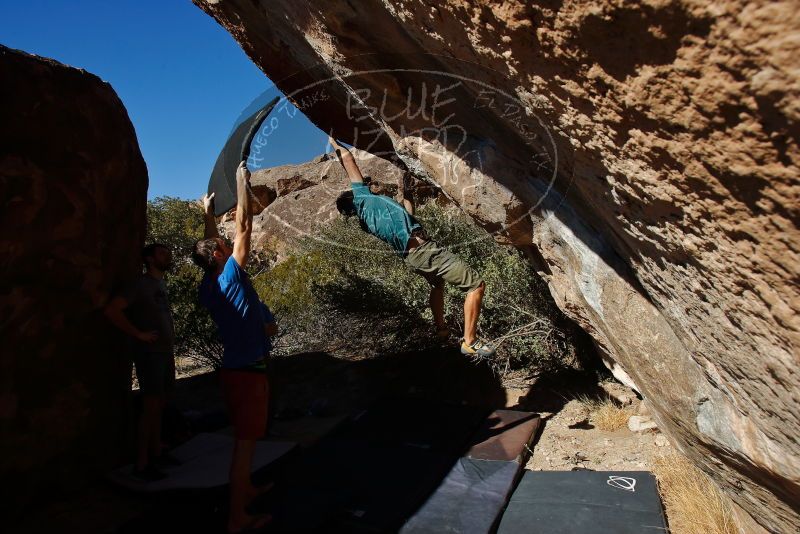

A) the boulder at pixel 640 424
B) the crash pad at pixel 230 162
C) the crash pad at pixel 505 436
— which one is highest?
the crash pad at pixel 230 162

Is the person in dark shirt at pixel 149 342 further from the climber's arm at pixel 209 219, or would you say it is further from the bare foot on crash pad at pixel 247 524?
the bare foot on crash pad at pixel 247 524

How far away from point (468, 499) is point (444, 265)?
156cm

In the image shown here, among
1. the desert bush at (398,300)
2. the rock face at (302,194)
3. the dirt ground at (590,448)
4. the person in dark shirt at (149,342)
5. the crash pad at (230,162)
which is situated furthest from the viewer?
the rock face at (302,194)

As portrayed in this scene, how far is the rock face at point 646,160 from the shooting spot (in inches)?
43.6

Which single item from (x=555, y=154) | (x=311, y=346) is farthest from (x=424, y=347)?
(x=555, y=154)

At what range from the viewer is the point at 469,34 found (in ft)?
6.00

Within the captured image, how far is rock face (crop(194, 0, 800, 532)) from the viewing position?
111 centimetres

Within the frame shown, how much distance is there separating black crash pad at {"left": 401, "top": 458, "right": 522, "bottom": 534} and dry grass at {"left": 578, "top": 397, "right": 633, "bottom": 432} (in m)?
1.09

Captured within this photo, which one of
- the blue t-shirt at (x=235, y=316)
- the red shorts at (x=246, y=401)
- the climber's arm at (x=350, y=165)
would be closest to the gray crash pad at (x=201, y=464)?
the red shorts at (x=246, y=401)

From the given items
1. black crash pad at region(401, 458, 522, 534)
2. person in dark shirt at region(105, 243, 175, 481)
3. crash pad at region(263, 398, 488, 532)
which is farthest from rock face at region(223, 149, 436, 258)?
black crash pad at region(401, 458, 522, 534)

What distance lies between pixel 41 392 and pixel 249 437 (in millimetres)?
1377

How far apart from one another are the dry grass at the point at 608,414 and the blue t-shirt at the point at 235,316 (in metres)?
2.77

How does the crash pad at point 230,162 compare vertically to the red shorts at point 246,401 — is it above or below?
above

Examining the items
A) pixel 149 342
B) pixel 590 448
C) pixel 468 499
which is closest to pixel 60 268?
pixel 149 342
